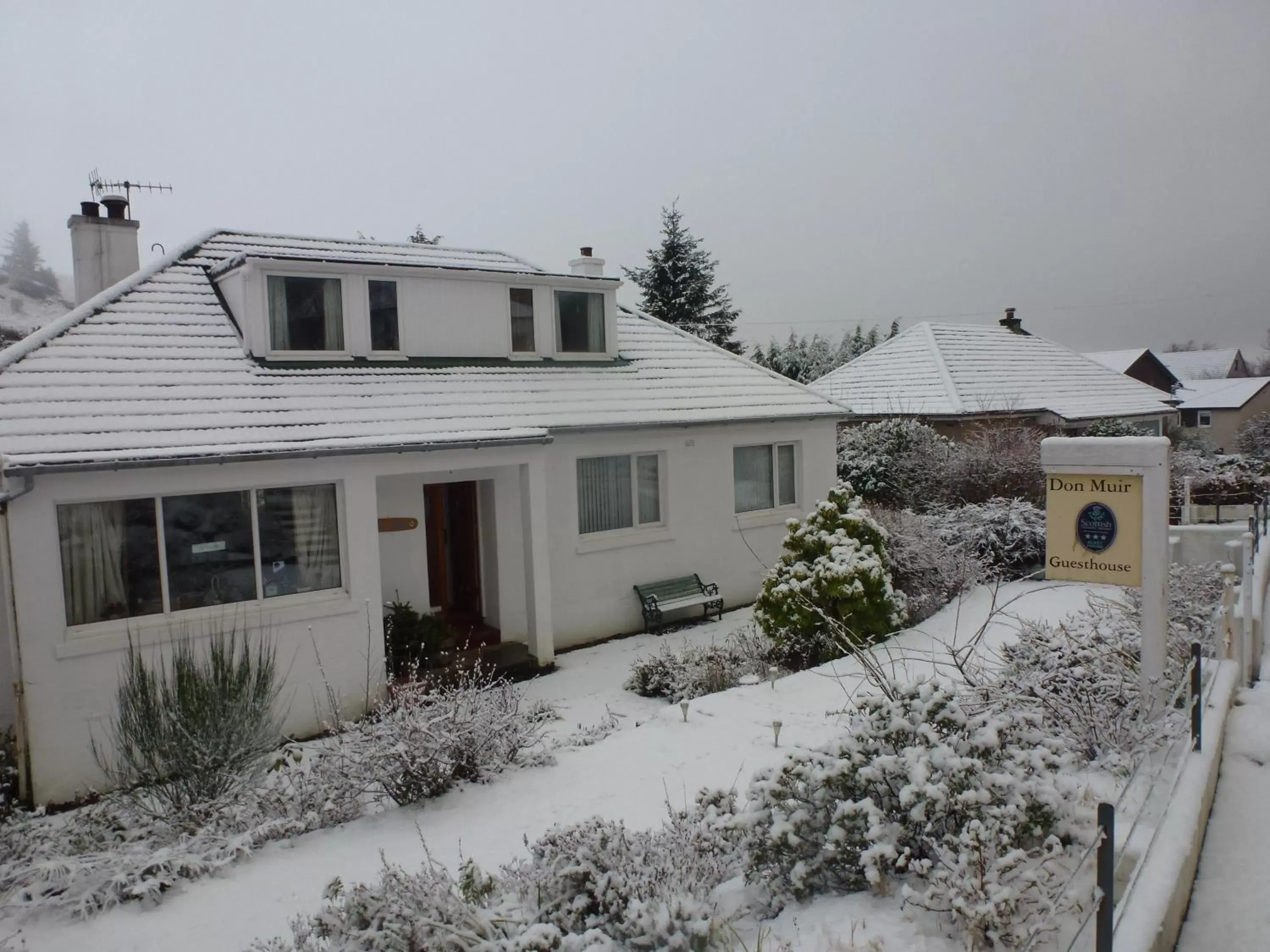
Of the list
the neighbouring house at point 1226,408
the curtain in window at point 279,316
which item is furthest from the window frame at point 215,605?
the neighbouring house at point 1226,408

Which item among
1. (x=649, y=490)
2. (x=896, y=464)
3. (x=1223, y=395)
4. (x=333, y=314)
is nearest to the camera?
(x=333, y=314)

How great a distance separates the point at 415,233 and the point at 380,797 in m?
36.2

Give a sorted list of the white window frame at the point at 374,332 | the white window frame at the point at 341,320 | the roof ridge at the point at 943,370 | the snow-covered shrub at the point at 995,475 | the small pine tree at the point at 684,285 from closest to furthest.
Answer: the white window frame at the point at 341,320, the white window frame at the point at 374,332, the snow-covered shrub at the point at 995,475, the roof ridge at the point at 943,370, the small pine tree at the point at 684,285

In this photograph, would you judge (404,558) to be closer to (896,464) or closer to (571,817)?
(571,817)

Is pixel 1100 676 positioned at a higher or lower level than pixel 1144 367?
lower

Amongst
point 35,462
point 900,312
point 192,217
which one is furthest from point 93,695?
point 900,312

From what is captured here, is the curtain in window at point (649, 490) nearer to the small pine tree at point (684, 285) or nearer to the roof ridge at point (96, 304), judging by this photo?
the roof ridge at point (96, 304)

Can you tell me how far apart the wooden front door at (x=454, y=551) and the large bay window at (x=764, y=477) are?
→ 4657 mm

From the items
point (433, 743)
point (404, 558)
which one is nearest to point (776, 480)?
point (404, 558)

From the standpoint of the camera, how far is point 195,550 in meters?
9.55

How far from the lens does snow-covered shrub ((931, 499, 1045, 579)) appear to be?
15.4 meters

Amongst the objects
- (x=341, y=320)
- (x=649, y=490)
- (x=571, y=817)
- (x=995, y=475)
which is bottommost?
(x=571, y=817)

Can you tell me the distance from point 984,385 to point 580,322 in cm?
1445

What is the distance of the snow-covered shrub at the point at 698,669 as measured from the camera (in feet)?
33.8
